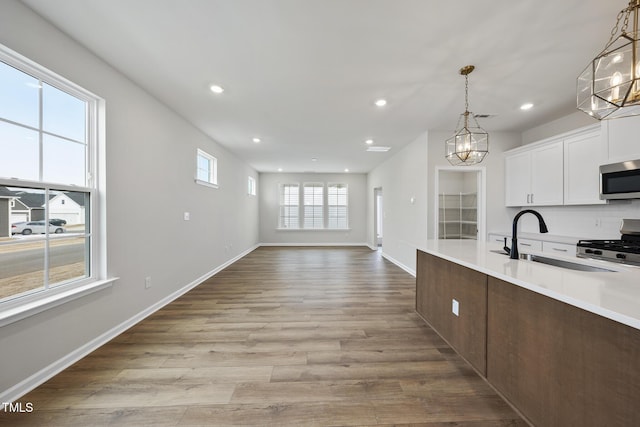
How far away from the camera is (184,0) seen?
161 cm

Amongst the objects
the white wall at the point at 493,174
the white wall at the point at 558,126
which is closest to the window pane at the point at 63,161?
the white wall at the point at 493,174

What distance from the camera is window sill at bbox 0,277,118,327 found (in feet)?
5.03

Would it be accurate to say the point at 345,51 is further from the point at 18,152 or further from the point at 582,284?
the point at 18,152

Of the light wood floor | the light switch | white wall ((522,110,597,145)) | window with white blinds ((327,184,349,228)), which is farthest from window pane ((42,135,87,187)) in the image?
window with white blinds ((327,184,349,228))

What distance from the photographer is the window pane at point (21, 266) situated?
5.25 ft

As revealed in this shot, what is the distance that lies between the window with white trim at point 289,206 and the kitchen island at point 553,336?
7.06 metres

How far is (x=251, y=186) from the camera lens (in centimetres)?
768

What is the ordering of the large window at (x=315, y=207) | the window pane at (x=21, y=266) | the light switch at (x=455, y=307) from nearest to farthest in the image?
1. the window pane at (x=21, y=266)
2. the light switch at (x=455, y=307)
3. the large window at (x=315, y=207)

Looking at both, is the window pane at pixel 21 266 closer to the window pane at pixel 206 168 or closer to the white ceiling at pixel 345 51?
the white ceiling at pixel 345 51

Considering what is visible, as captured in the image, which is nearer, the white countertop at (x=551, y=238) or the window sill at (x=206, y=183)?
the white countertop at (x=551, y=238)

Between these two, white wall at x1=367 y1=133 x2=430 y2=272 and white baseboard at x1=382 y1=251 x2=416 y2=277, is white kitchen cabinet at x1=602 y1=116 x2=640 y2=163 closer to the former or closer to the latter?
white wall at x1=367 y1=133 x2=430 y2=272

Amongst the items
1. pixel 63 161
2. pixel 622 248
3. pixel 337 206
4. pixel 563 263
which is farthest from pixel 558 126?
pixel 63 161

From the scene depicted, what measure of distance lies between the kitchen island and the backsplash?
215cm

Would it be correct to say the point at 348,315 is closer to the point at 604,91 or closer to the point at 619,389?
the point at 619,389
